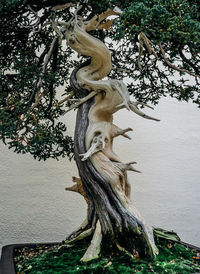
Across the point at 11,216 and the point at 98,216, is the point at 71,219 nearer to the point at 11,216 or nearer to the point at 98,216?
the point at 11,216

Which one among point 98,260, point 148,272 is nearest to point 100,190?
point 98,260

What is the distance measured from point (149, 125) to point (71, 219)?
1.18 meters

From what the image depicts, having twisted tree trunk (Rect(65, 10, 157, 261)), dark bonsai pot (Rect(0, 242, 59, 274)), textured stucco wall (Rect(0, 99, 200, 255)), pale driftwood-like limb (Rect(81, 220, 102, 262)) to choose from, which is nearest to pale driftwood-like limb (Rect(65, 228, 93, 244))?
twisted tree trunk (Rect(65, 10, 157, 261))

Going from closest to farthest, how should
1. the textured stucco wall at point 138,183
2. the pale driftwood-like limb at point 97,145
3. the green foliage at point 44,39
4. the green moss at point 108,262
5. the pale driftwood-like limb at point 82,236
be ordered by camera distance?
the green foliage at point 44,39 < the green moss at point 108,262 < the pale driftwood-like limb at point 97,145 < the pale driftwood-like limb at point 82,236 < the textured stucco wall at point 138,183

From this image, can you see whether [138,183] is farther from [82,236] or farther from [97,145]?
[97,145]

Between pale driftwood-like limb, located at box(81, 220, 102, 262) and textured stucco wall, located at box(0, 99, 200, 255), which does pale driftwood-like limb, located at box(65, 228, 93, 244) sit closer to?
pale driftwood-like limb, located at box(81, 220, 102, 262)

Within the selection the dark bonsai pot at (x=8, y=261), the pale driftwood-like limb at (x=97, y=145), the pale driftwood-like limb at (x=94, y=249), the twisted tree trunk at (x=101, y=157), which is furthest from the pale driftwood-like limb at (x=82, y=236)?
the pale driftwood-like limb at (x=97, y=145)

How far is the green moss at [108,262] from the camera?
1.46 m

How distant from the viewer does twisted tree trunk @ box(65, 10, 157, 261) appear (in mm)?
1596

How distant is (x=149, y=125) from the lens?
3.23m

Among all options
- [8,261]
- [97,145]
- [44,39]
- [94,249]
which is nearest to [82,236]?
[94,249]

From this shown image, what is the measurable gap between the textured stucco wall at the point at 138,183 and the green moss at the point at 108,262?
1076 millimetres

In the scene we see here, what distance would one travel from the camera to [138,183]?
3121mm

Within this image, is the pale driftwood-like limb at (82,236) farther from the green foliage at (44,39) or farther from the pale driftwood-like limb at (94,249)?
the green foliage at (44,39)
